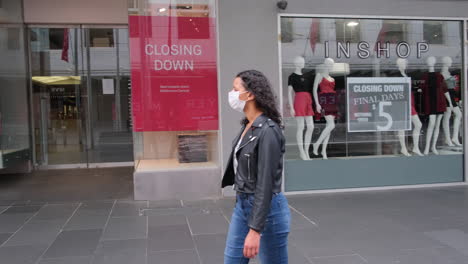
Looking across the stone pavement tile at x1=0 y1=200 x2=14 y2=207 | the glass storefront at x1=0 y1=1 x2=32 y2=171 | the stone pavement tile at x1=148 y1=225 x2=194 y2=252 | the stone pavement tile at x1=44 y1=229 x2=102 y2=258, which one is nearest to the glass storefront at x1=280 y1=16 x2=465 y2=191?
the stone pavement tile at x1=148 y1=225 x2=194 y2=252

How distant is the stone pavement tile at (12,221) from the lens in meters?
5.42

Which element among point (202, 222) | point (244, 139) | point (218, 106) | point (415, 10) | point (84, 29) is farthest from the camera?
point (84, 29)

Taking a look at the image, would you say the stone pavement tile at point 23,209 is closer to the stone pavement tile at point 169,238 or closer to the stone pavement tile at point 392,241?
the stone pavement tile at point 169,238

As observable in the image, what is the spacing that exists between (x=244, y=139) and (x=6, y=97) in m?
8.24

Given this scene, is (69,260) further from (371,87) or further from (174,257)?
(371,87)

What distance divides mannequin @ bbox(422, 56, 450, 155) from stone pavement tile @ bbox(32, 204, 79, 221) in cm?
662

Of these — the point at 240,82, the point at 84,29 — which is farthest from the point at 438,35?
the point at 84,29

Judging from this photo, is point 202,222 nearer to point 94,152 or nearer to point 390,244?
point 390,244

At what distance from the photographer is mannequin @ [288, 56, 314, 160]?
7.55 metres

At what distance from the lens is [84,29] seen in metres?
11.1

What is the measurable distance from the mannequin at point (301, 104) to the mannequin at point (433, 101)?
2.42 metres

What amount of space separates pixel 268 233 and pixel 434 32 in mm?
6917

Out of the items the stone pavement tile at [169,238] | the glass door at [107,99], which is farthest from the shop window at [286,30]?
the glass door at [107,99]

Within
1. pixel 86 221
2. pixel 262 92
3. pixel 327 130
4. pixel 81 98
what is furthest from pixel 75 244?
pixel 81 98
